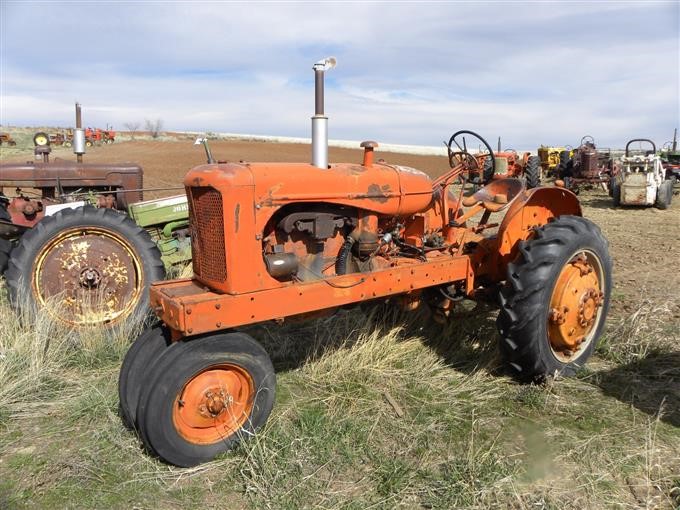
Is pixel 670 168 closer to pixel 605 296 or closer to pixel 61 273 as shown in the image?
pixel 605 296

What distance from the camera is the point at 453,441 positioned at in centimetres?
315

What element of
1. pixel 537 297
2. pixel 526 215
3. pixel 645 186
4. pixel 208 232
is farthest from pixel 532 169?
pixel 208 232

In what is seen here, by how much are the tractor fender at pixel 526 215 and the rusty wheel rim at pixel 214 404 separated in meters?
2.03

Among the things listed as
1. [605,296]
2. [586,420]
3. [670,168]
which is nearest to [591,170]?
[670,168]

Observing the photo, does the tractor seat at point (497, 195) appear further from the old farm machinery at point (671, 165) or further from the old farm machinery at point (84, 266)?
the old farm machinery at point (671, 165)

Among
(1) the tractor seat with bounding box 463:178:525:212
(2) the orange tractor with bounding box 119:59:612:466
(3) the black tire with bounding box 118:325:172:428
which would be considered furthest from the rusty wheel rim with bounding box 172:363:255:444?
(1) the tractor seat with bounding box 463:178:525:212

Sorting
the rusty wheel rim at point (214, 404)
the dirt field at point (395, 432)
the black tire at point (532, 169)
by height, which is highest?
the black tire at point (532, 169)

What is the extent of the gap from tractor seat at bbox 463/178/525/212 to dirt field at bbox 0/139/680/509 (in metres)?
1.03

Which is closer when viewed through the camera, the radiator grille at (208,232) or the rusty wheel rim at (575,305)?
the radiator grille at (208,232)

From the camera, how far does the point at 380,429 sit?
3271 mm

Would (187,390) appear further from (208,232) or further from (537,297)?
(537,297)

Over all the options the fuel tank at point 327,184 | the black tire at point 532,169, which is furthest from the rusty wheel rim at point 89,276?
the black tire at point 532,169

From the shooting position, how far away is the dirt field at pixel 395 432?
269cm

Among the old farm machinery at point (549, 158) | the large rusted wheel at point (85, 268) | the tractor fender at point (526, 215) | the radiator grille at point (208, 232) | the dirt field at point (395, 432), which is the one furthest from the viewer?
the old farm machinery at point (549, 158)
